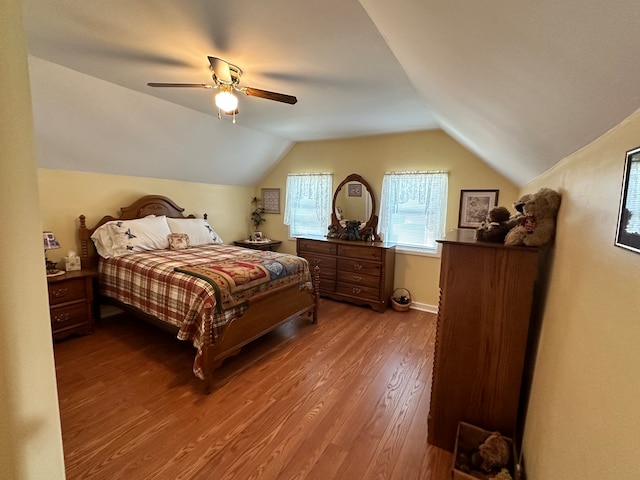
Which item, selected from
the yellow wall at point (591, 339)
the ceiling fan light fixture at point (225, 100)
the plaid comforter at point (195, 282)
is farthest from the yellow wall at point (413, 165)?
the ceiling fan light fixture at point (225, 100)

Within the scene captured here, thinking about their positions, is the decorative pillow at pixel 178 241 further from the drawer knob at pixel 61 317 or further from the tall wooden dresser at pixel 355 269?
the tall wooden dresser at pixel 355 269

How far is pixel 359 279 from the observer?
3.86 m

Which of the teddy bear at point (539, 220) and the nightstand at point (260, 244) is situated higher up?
the teddy bear at point (539, 220)

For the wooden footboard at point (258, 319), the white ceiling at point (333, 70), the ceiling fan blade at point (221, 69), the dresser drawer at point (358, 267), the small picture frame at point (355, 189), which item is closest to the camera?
the white ceiling at point (333, 70)

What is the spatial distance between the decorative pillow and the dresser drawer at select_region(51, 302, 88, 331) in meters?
1.08

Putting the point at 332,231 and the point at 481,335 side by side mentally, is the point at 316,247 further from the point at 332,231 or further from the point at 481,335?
the point at 481,335

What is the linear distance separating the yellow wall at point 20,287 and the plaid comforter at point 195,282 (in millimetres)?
1469

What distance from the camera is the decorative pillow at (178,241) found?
363 cm

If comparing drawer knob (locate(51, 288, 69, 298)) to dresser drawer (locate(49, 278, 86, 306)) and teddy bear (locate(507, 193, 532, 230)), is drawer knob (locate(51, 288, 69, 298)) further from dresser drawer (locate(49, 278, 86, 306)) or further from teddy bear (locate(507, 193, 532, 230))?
teddy bear (locate(507, 193, 532, 230))

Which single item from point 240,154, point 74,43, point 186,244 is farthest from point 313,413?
point 240,154

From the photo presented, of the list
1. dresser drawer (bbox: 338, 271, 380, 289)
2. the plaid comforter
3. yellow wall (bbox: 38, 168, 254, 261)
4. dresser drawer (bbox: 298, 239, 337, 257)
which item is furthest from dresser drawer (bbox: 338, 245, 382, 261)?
yellow wall (bbox: 38, 168, 254, 261)

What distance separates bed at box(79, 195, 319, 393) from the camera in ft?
7.34

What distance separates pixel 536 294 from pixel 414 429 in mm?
1136

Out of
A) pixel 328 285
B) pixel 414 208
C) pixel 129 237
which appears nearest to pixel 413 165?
pixel 414 208
